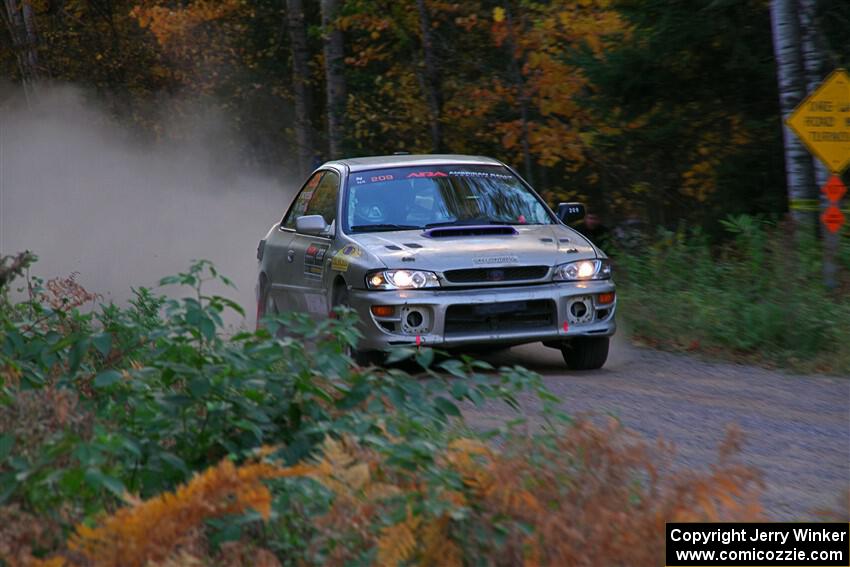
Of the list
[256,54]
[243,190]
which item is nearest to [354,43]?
[256,54]

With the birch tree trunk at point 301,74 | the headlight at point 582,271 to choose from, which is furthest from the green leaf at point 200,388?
the birch tree trunk at point 301,74

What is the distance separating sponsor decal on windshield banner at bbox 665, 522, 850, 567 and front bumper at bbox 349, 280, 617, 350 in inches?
195

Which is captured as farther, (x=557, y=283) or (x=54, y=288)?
(x=54, y=288)

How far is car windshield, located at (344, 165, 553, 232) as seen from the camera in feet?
35.4

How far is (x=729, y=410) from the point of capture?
27.8 ft

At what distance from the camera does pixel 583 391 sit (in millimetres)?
9250

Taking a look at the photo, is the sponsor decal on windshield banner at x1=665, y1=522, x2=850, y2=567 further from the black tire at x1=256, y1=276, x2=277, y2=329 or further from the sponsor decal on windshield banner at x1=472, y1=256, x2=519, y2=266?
the black tire at x1=256, y1=276, x2=277, y2=329

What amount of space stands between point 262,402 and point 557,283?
15.6 feet

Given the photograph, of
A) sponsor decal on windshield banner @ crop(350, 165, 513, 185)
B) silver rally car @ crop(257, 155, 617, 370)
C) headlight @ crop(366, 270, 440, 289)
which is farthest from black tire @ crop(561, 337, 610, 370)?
sponsor decal on windshield banner @ crop(350, 165, 513, 185)

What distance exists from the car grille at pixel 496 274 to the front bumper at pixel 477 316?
0.22 ft

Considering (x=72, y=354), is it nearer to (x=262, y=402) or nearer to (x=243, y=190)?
(x=262, y=402)

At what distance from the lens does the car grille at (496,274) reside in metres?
9.80

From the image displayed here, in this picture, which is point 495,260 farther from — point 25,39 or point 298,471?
point 25,39

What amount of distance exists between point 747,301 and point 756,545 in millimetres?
7985
